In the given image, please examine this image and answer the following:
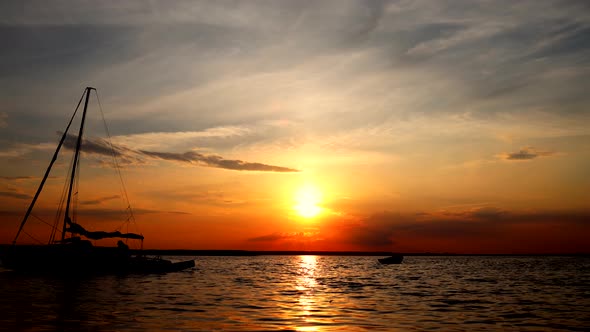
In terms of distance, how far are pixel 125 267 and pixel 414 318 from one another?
53.7m

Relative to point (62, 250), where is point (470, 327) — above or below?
below

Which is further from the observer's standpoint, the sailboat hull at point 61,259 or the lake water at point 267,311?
the sailboat hull at point 61,259

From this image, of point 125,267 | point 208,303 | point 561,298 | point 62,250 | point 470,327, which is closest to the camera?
point 470,327

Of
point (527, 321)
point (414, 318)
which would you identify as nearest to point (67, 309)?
point (414, 318)

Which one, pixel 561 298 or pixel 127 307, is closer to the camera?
pixel 127 307

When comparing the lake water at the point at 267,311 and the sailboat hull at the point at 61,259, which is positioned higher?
the sailboat hull at the point at 61,259

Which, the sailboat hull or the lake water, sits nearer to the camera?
the lake water

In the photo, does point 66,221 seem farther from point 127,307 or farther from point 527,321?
point 527,321

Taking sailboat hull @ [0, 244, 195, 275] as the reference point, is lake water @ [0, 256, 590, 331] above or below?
below

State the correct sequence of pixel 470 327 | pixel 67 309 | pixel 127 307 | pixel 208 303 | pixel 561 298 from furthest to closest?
pixel 561 298
pixel 208 303
pixel 127 307
pixel 67 309
pixel 470 327

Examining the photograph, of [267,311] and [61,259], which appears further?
[61,259]

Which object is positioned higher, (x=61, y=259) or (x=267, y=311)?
(x=61, y=259)

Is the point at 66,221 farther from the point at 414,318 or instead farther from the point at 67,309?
the point at 414,318

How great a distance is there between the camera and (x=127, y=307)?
117 ft
